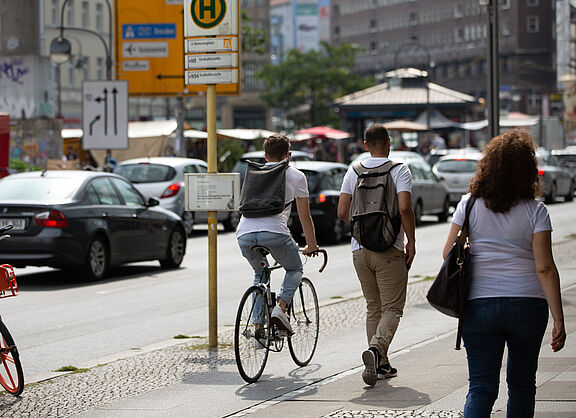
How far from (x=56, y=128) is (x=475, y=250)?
103 ft

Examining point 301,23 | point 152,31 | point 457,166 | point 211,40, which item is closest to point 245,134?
point 457,166

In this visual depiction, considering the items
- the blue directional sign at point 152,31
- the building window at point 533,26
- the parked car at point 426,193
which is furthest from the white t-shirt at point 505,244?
the building window at point 533,26

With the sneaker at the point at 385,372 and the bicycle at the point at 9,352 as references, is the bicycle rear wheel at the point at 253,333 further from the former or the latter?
the bicycle at the point at 9,352

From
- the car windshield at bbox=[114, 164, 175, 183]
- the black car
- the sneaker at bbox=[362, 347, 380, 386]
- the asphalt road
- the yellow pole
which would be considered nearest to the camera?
the sneaker at bbox=[362, 347, 380, 386]

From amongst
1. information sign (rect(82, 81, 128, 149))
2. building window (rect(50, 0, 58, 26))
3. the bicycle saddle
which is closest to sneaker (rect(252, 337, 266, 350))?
the bicycle saddle

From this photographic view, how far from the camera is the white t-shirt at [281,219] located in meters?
8.80

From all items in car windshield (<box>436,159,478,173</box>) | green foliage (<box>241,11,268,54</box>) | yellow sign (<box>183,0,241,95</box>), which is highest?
green foliage (<box>241,11,268,54</box>)

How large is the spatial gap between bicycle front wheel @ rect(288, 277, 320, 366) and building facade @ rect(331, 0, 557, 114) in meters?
94.3

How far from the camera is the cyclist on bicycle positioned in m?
8.79

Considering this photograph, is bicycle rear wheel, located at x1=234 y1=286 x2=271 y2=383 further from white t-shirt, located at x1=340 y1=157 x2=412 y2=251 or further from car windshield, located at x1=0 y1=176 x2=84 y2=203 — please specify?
car windshield, located at x1=0 y1=176 x2=84 y2=203

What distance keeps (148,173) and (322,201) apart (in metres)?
4.26

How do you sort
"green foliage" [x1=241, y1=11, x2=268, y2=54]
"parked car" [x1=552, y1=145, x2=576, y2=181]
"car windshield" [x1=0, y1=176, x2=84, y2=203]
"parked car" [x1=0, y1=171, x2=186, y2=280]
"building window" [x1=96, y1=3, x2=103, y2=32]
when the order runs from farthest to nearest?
"building window" [x1=96, y1=3, x2=103, y2=32]
"green foliage" [x1=241, y1=11, x2=268, y2=54]
"parked car" [x1=552, y1=145, x2=576, y2=181]
"car windshield" [x1=0, y1=176, x2=84, y2=203]
"parked car" [x1=0, y1=171, x2=186, y2=280]

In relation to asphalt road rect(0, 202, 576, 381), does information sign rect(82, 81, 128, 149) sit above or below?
above

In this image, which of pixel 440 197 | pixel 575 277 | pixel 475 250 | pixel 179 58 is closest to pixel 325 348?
pixel 475 250
